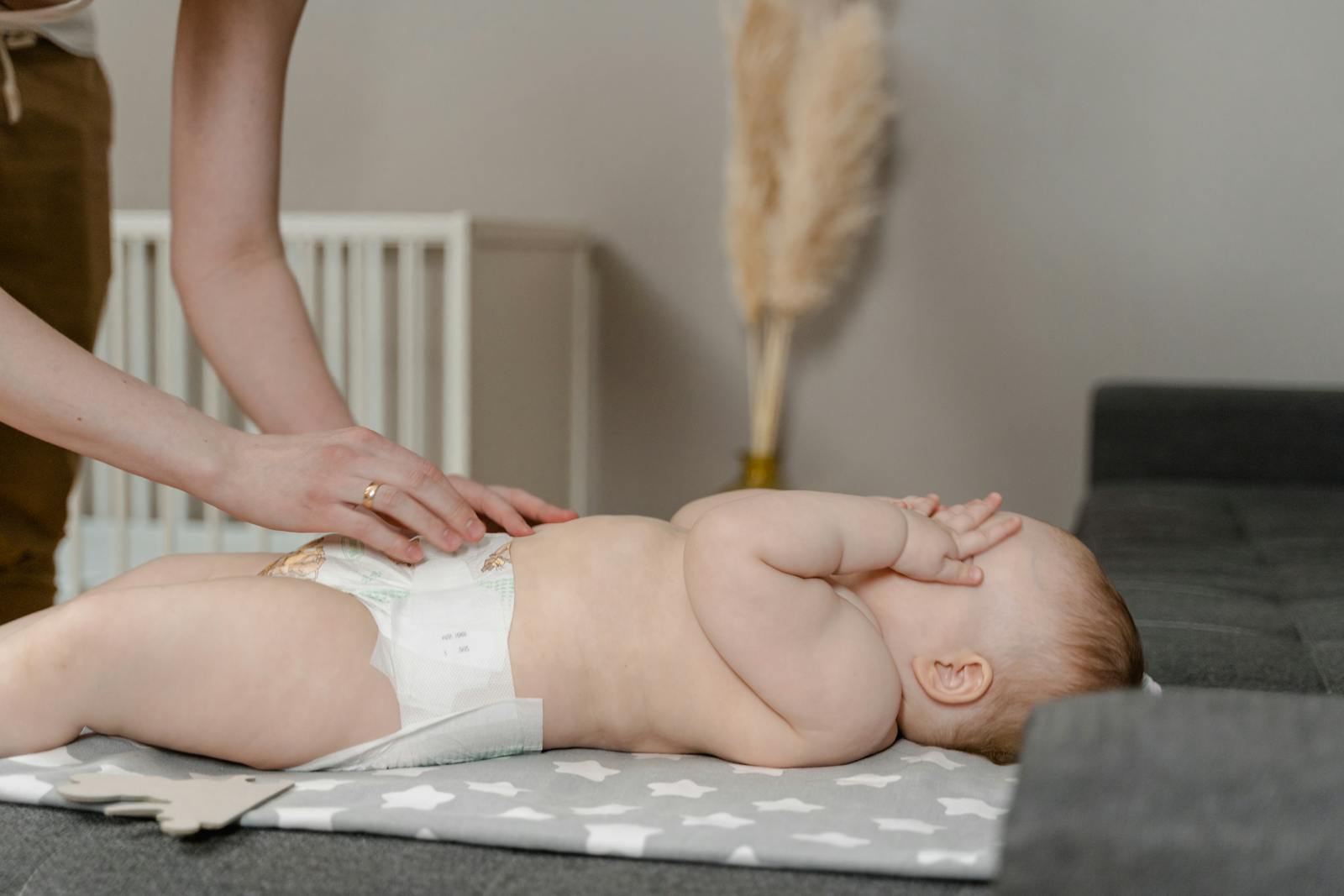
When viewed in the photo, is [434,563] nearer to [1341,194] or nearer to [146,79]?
[1341,194]

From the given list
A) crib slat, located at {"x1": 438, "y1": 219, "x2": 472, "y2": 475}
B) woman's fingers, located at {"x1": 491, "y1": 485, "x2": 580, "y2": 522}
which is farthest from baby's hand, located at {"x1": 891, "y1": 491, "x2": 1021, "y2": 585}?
crib slat, located at {"x1": 438, "y1": 219, "x2": 472, "y2": 475}

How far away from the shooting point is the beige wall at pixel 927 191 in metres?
3.13

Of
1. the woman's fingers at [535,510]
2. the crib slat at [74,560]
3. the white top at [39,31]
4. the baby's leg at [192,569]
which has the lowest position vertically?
the crib slat at [74,560]

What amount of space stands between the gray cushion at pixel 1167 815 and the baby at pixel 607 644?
410mm

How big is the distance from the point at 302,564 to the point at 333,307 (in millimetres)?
1955

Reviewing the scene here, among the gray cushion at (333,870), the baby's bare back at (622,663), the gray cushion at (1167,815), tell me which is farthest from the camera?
the baby's bare back at (622,663)

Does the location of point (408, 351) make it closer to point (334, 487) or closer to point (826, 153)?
point (826, 153)

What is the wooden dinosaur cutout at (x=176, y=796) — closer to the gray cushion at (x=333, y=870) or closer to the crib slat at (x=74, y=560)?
the gray cushion at (x=333, y=870)

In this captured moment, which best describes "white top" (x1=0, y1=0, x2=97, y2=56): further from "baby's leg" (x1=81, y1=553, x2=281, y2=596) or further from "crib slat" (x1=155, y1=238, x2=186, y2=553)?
"crib slat" (x1=155, y1=238, x2=186, y2=553)

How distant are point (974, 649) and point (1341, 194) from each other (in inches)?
97.7

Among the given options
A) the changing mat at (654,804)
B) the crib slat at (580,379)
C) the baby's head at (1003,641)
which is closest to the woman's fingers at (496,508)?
the changing mat at (654,804)

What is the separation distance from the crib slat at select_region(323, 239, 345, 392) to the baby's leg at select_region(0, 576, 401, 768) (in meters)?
1.94

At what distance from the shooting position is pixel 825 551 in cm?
109

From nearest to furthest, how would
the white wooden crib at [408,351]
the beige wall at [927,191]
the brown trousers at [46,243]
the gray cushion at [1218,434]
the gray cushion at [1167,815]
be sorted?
the gray cushion at [1167,815] < the brown trousers at [46,243] < the gray cushion at [1218,434] < the white wooden crib at [408,351] < the beige wall at [927,191]
